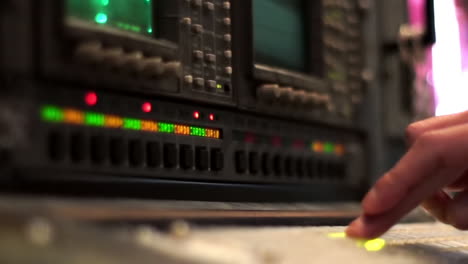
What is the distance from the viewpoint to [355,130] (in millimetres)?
1425

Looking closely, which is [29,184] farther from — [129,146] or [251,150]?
[251,150]

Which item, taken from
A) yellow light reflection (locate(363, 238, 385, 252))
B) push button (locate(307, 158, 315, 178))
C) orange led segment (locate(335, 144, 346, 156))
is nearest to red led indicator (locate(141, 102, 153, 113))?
yellow light reflection (locate(363, 238, 385, 252))

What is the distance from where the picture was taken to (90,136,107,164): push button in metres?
0.75

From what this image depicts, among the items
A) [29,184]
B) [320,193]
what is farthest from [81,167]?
[320,193]

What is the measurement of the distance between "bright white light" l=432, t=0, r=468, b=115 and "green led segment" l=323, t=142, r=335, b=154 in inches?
25.8

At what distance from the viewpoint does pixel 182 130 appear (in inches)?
35.8

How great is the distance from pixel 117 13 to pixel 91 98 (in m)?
0.15

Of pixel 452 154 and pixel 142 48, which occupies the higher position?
pixel 142 48

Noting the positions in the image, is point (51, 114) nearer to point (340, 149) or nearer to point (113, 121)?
point (113, 121)

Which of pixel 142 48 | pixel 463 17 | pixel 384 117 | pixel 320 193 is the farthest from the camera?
pixel 463 17

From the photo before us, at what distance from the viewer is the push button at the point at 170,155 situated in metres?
0.87

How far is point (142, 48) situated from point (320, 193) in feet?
2.11

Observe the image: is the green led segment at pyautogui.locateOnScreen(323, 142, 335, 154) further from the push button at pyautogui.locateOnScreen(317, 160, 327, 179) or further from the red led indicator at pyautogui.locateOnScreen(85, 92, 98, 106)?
the red led indicator at pyautogui.locateOnScreen(85, 92, 98, 106)

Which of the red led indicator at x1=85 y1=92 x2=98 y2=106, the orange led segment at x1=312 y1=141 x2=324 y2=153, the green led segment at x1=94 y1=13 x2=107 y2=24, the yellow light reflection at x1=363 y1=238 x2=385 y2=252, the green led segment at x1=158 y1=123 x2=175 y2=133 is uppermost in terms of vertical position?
the green led segment at x1=94 y1=13 x2=107 y2=24
